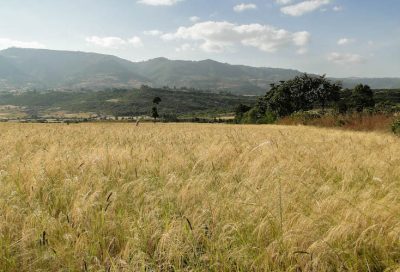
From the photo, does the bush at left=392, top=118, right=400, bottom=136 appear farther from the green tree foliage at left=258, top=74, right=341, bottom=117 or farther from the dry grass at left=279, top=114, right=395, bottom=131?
the green tree foliage at left=258, top=74, right=341, bottom=117

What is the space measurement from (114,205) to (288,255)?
2107 millimetres

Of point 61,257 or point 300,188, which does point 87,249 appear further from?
point 300,188

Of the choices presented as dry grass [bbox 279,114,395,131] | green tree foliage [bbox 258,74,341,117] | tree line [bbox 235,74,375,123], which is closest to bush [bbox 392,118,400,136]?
dry grass [bbox 279,114,395,131]

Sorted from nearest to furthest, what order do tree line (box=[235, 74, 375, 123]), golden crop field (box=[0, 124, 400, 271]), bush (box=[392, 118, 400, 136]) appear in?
golden crop field (box=[0, 124, 400, 271]) → bush (box=[392, 118, 400, 136]) → tree line (box=[235, 74, 375, 123])

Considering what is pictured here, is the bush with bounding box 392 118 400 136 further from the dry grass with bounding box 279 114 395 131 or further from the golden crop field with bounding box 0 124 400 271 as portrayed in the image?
the golden crop field with bounding box 0 124 400 271

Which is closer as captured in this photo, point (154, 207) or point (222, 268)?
point (222, 268)

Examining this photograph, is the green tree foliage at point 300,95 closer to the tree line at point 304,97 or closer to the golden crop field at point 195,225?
the tree line at point 304,97

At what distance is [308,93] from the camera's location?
110 meters

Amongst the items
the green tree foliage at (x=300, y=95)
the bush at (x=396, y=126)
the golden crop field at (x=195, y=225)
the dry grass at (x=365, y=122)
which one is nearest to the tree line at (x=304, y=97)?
the green tree foliage at (x=300, y=95)

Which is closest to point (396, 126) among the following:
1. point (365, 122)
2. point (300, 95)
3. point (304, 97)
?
point (365, 122)

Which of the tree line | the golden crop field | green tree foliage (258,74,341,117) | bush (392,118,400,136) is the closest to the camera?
the golden crop field

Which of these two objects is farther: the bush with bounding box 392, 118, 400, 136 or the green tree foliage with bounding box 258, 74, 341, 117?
the green tree foliage with bounding box 258, 74, 341, 117

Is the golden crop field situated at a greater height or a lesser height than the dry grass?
greater

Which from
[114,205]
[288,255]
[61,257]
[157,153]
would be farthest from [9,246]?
[157,153]
